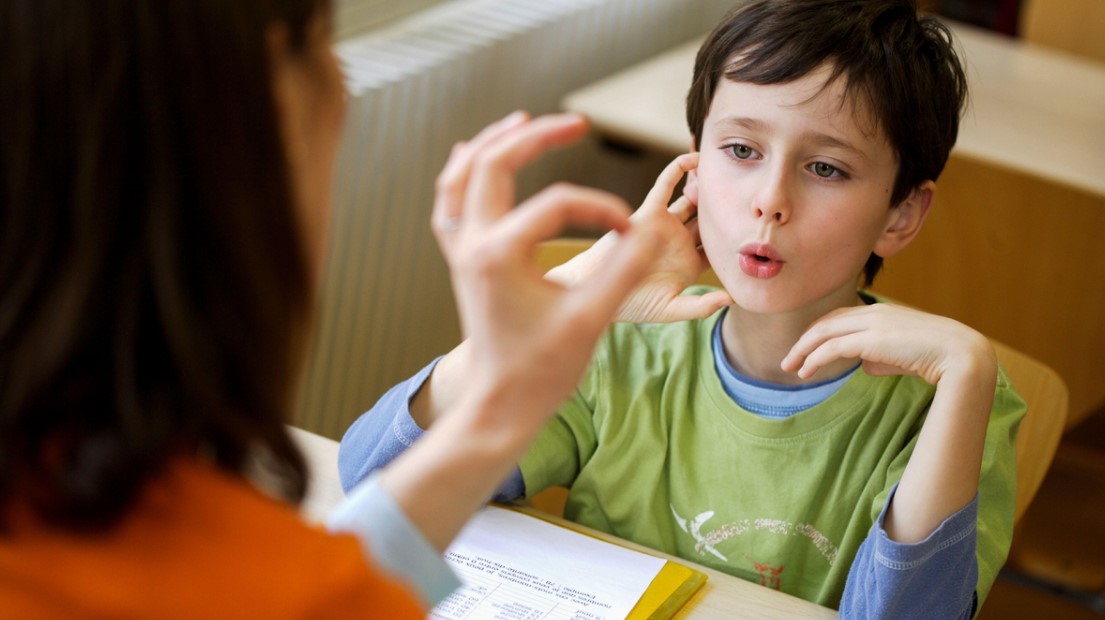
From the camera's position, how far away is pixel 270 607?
2.08ft

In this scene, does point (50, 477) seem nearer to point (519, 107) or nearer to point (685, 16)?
point (519, 107)

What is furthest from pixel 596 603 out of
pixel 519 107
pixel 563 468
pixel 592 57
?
pixel 592 57

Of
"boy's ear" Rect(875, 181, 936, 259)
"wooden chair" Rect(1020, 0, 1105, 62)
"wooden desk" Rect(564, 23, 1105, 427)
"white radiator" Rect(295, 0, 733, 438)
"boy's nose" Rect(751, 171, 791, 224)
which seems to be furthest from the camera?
"wooden chair" Rect(1020, 0, 1105, 62)

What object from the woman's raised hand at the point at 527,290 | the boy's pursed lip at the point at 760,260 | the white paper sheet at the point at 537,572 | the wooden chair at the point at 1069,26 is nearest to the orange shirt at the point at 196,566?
the woman's raised hand at the point at 527,290

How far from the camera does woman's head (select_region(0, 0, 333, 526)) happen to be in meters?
0.60

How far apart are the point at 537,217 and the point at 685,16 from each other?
9.45 ft

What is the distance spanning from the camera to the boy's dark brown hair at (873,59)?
1.25 meters

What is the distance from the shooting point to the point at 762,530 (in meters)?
1.30

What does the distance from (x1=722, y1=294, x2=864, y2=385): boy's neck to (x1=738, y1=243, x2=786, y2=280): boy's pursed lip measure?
10 centimetres

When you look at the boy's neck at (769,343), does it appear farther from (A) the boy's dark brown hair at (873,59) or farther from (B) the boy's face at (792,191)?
(A) the boy's dark brown hair at (873,59)

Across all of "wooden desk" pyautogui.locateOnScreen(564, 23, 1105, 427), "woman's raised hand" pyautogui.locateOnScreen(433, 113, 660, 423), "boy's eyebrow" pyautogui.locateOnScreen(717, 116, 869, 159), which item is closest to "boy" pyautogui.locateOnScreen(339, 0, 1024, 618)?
"boy's eyebrow" pyautogui.locateOnScreen(717, 116, 869, 159)

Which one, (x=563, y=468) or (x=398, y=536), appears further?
(x=563, y=468)

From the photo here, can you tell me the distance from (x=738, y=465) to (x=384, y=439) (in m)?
0.37

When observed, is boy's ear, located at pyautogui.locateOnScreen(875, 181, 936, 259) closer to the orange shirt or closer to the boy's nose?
the boy's nose
